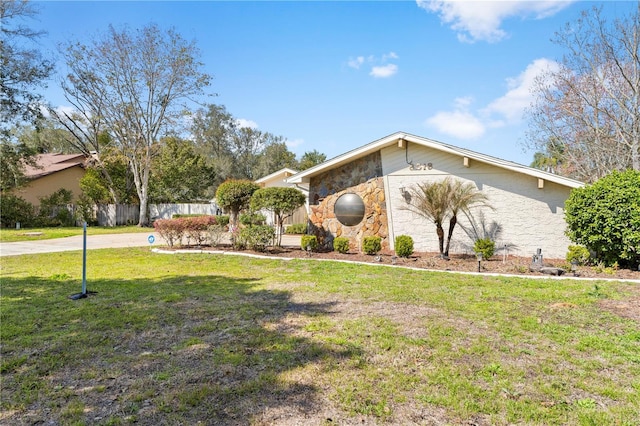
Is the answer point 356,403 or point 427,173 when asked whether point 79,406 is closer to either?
point 356,403

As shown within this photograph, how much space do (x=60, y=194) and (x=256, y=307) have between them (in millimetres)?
27899

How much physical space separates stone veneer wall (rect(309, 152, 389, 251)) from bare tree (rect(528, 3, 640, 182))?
960 centimetres

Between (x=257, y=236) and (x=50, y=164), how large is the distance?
27.0 m

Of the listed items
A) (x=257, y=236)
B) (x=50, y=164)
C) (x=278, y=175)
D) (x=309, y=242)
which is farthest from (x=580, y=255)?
(x=50, y=164)

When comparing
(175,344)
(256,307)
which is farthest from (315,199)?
(175,344)

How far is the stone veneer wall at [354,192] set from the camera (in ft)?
41.3

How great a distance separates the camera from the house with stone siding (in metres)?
11.0

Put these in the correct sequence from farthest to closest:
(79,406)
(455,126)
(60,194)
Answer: (60,194) < (455,126) < (79,406)

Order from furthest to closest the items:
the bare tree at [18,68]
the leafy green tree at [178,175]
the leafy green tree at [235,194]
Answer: the leafy green tree at [178,175], the bare tree at [18,68], the leafy green tree at [235,194]

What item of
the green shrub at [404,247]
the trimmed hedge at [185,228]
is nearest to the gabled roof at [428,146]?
the green shrub at [404,247]

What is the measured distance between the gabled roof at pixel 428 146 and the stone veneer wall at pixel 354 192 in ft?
1.09

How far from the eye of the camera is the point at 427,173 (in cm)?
1217

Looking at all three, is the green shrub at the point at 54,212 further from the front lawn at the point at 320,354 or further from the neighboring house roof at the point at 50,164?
the front lawn at the point at 320,354

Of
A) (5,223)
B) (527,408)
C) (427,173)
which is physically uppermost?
(427,173)
